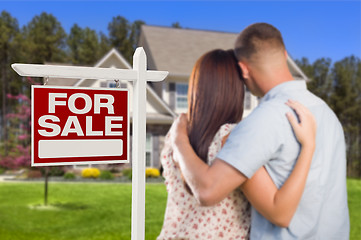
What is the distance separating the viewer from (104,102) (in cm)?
181

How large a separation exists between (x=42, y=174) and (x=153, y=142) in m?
3.58

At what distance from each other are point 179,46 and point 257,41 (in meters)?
13.8

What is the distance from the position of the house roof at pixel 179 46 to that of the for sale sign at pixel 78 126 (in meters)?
12.2

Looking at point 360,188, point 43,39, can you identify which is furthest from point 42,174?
point 43,39

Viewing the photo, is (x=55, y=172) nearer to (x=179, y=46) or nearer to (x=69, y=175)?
(x=69, y=175)

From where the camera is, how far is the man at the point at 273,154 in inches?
65.1

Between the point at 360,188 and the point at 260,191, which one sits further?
the point at 360,188

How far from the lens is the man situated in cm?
165

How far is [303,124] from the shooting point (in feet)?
5.52

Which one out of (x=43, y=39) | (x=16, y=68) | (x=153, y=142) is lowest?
(x=153, y=142)

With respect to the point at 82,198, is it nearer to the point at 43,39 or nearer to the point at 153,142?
the point at 153,142

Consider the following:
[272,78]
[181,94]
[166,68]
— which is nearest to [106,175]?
Result: [181,94]

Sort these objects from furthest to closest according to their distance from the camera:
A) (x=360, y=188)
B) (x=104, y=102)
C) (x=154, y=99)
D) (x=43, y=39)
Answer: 1. (x=43, y=39)
2. (x=154, y=99)
3. (x=360, y=188)
4. (x=104, y=102)

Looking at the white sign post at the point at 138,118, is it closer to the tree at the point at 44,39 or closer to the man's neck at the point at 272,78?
the man's neck at the point at 272,78
